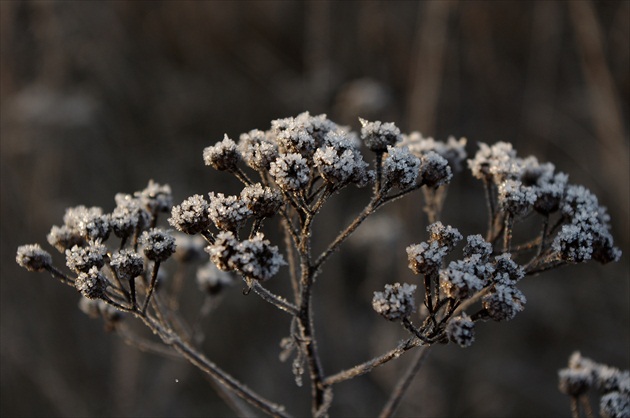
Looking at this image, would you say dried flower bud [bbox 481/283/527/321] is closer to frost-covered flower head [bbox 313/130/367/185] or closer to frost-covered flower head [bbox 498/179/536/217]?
frost-covered flower head [bbox 498/179/536/217]

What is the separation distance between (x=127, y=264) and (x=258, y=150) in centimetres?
63

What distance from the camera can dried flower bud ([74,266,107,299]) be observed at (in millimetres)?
2008

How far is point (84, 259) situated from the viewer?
209 centimetres

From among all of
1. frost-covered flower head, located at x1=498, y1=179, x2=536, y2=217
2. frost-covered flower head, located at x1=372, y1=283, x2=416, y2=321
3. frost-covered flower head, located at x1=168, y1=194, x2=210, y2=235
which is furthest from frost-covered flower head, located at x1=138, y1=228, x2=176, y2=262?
frost-covered flower head, located at x1=498, y1=179, x2=536, y2=217

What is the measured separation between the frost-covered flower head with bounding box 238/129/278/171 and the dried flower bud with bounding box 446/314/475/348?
86cm

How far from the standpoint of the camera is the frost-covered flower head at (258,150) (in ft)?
6.84

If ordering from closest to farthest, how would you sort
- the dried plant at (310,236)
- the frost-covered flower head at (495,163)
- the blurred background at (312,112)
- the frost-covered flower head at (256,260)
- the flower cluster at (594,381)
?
the frost-covered flower head at (256,260), the dried plant at (310,236), the frost-covered flower head at (495,163), the flower cluster at (594,381), the blurred background at (312,112)

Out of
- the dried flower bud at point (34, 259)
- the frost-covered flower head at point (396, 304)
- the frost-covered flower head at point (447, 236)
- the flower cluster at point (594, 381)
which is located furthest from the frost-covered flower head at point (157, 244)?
the flower cluster at point (594, 381)

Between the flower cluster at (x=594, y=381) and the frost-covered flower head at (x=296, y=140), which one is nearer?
the frost-covered flower head at (x=296, y=140)

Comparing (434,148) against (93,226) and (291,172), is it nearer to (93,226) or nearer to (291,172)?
(291,172)

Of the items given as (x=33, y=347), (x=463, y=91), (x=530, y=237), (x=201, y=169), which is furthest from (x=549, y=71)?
(x=33, y=347)

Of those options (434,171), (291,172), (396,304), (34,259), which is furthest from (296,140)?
(34,259)

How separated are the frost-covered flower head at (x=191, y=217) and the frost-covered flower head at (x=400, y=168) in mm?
660

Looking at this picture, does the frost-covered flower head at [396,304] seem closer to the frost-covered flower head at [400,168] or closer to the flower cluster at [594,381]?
the frost-covered flower head at [400,168]
